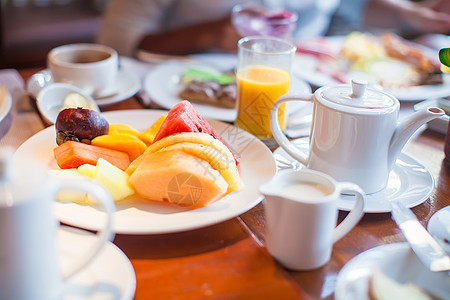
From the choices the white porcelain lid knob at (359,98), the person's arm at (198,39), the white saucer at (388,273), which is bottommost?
the person's arm at (198,39)

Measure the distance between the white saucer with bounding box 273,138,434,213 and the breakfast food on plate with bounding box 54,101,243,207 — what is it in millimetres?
189

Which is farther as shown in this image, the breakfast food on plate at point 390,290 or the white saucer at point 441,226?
the white saucer at point 441,226

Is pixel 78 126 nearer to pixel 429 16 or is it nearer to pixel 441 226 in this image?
pixel 441 226

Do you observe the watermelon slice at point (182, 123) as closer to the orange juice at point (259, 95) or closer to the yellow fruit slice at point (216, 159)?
the yellow fruit slice at point (216, 159)

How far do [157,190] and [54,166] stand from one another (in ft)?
0.78

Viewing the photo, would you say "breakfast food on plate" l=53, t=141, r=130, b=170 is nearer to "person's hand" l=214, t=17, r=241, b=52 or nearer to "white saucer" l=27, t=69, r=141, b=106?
"white saucer" l=27, t=69, r=141, b=106

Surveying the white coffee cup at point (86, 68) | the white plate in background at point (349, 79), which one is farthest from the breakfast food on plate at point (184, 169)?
the white plate in background at point (349, 79)

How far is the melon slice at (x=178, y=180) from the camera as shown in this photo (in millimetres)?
670

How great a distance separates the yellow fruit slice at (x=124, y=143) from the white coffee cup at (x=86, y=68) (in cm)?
36

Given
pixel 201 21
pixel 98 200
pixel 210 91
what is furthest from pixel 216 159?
pixel 201 21

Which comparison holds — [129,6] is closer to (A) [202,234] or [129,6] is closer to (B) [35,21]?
(B) [35,21]

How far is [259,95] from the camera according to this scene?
1002 millimetres

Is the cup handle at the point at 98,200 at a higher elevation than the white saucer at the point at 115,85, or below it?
higher

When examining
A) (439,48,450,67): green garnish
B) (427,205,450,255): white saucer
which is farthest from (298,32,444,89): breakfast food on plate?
(427,205,450,255): white saucer
